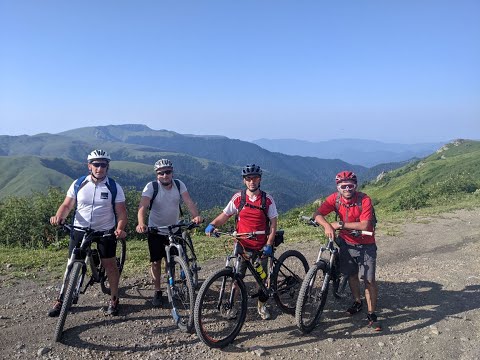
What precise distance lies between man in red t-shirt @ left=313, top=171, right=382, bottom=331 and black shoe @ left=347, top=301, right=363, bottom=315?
1.53 ft

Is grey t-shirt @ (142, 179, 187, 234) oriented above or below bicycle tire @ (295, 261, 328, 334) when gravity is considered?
above

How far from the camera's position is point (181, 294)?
643 cm

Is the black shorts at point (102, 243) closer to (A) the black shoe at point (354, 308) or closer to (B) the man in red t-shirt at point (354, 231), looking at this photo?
(B) the man in red t-shirt at point (354, 231)

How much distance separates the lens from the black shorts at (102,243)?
6.32 metres

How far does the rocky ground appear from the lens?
552cm

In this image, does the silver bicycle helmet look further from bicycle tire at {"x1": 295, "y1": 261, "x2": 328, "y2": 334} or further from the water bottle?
bicycle tire at {"x1": 295, "y1": 261, "x2": 328, "y2": 334}

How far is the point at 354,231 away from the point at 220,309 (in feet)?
8.74

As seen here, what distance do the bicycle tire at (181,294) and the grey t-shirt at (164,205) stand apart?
0.83 metres

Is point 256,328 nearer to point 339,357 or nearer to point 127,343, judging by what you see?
point 339,357

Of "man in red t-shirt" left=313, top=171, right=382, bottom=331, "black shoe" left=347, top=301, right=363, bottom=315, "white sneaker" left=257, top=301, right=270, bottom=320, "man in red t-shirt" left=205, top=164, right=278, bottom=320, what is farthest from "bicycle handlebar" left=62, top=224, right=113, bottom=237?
"black shoe" left=347, top=301, right=363, bottom=315

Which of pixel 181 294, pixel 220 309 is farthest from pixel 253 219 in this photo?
pixel 181 294

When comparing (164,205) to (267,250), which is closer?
(267,250)

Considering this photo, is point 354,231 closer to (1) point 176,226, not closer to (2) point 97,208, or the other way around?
(1) point 176,226

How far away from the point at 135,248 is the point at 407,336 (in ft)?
30.5
